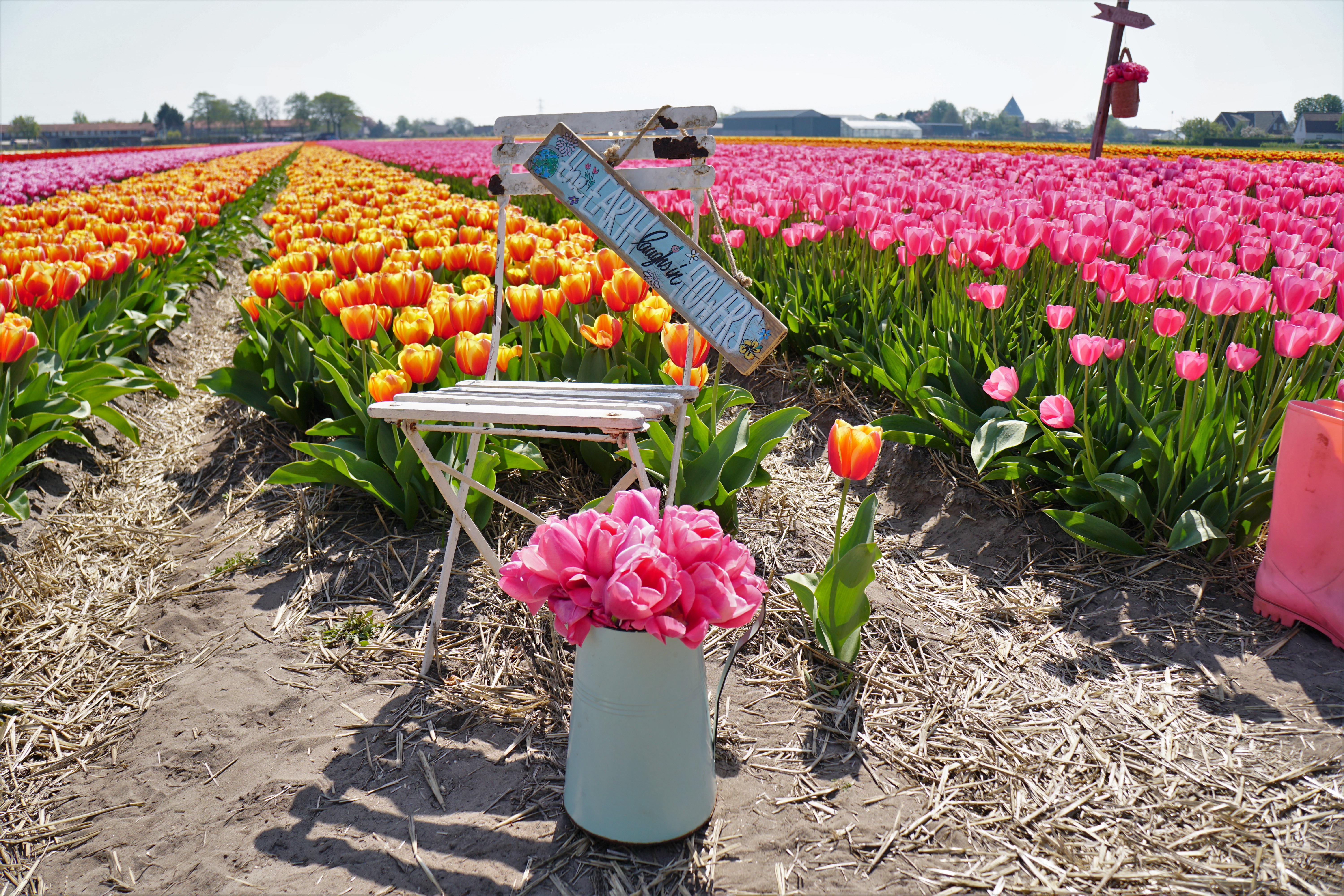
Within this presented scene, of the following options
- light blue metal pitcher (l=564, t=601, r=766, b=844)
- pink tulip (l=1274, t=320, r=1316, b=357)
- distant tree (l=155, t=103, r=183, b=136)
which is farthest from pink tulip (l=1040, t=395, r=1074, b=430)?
distant tree (l=155, t=103, r=183, b=136)

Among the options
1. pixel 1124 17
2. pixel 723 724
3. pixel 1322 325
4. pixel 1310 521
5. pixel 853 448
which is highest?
pixel 1124 17

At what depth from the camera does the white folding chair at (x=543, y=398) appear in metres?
2.06

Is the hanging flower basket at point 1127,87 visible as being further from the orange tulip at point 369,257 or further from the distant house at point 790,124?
the distant house at point 790,124

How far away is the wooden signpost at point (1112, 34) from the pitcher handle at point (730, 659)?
11.6 m

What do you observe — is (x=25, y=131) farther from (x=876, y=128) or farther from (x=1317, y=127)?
(x=1317, y=127)

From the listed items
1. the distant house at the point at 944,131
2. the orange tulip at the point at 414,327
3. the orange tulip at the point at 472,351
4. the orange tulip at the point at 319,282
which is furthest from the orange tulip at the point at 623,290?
the distant house at the point at 944,131

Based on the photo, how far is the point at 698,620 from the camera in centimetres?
160

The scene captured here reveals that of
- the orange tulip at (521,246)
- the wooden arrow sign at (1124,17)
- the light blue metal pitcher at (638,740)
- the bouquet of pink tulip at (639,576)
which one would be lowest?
the light blue metal pitcher at (638,740)

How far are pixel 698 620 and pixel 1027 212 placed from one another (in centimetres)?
360

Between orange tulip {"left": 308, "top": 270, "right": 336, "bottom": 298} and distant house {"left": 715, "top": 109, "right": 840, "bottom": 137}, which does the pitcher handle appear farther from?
distant house {"left": 715, "top": 109, "right": 840, "bottom": 137}

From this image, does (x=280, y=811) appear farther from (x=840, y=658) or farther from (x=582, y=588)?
(x=840, y=658)

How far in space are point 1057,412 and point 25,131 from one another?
370 feet

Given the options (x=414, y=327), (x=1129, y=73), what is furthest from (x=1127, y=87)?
(x=414, y=327)

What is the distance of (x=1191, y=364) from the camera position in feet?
8.37
